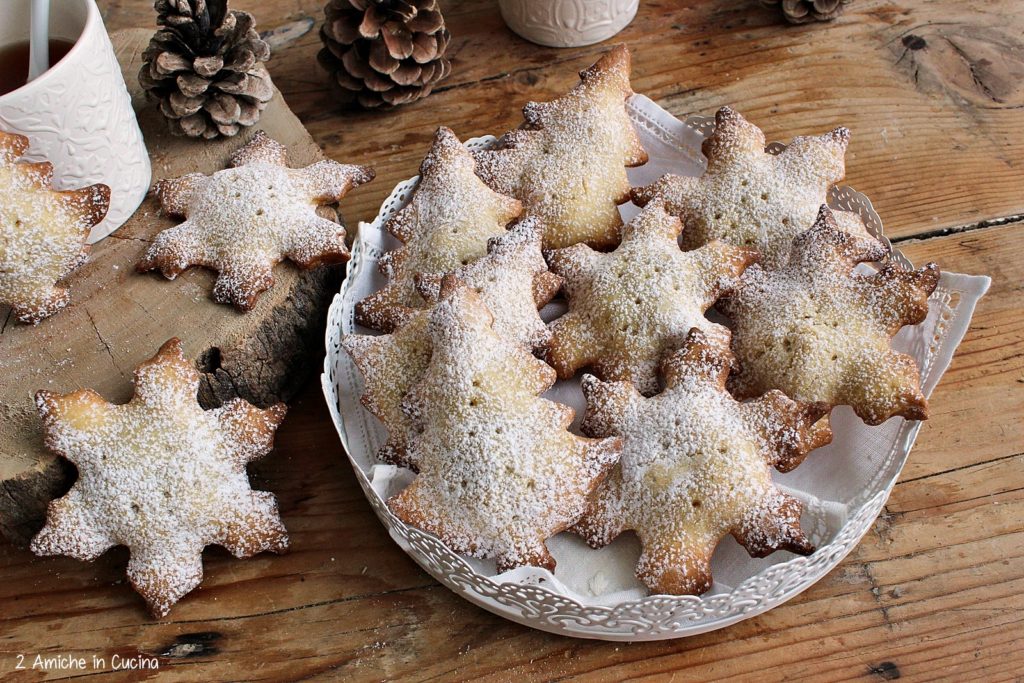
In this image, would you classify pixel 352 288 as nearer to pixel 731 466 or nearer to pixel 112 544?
pixel 112 544

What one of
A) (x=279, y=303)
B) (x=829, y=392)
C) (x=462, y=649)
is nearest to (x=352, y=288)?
(x=279, y=303)

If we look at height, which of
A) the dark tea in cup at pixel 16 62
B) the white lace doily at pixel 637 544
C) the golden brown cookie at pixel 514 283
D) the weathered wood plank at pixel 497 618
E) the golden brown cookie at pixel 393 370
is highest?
the dark tea in cup at pixel 16 62

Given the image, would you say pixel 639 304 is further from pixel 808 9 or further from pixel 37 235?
pixel 808 9

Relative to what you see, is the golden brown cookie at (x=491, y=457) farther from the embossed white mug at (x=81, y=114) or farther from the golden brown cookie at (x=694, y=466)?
the embossed white mug at (x=81, y=114)

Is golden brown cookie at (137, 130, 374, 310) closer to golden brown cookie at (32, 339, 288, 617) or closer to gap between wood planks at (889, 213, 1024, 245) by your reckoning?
golden brown cookie at (32, 339, 288, 617)

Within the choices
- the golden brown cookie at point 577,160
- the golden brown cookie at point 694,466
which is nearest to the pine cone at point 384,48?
the golden brown cookie at point 577,160

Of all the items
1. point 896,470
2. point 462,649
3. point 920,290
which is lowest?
point 462,649
